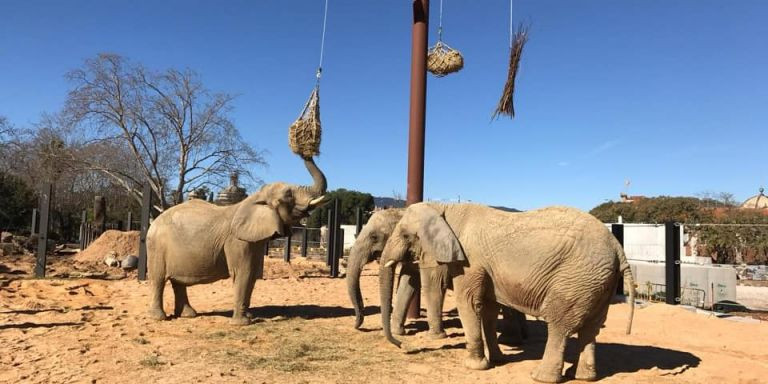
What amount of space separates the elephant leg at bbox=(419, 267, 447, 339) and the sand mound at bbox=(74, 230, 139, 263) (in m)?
15.2

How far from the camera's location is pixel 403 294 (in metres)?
7.88

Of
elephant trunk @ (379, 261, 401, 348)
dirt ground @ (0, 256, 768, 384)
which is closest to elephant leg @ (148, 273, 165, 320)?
dirt ground @ (0, 256, 768, 384)

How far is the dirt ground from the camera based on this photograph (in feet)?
18.3

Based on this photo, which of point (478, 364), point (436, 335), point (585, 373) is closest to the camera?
point (585, 373)

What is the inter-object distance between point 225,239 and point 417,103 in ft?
13.7

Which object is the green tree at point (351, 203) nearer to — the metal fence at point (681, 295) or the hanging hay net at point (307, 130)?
the metal fence at point (681, 295)

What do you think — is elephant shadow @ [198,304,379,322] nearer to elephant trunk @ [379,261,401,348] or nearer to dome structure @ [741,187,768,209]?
elephant trunk @ [379,261,401,348]

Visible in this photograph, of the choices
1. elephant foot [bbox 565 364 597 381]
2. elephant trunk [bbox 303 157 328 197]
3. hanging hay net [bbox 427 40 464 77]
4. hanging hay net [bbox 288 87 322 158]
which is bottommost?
elephant foot [bbox 565 364 597 381]

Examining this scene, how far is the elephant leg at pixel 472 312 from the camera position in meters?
5.69

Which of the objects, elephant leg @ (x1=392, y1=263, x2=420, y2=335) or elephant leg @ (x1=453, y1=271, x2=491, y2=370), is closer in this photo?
elephant leg @ (x1=453, y1=271, x2=491, y2=370)

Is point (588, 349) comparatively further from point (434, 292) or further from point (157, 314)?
point (157, 314)

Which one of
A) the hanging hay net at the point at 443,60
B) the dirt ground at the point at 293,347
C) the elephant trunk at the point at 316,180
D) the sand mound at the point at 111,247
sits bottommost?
the dirt ground at the point at 293,347

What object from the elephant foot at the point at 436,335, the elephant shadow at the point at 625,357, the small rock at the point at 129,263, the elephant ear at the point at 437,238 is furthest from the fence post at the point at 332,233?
the elephant ear at the point at 437,238

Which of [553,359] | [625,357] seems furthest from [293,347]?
[625,357]
